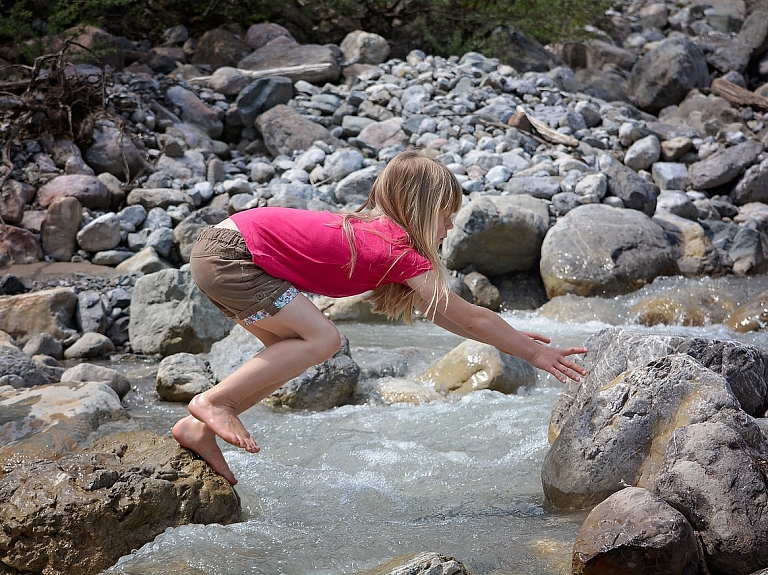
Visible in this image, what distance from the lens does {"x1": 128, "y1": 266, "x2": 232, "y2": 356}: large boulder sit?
6605mm

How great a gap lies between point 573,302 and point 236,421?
5.65m

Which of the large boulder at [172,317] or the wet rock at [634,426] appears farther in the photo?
the large boulder at [172,317]

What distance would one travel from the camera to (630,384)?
11.1 feet

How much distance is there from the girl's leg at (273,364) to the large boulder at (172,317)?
347 centimetres

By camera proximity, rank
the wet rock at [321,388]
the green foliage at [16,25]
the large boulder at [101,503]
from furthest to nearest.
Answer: the green foliage at [16,25], the wet rock at [321,388], the large boulder at [101,503]

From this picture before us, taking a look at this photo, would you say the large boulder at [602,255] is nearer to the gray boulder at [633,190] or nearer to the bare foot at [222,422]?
the gray boulder at [633,190]

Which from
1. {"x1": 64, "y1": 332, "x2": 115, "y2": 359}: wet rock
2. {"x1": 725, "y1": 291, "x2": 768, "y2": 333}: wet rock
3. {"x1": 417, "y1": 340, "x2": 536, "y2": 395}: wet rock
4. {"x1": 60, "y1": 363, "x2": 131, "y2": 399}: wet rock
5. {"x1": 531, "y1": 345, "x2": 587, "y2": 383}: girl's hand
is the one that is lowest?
{"x1": 725, "y1": 291, "x2": 768, "y2": 333}: wet rock

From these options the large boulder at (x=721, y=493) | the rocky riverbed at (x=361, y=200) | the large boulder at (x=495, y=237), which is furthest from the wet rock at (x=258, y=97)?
the large boulder at (x=721, y=493)

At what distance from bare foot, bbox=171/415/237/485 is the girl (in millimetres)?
105

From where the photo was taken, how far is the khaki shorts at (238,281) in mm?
3043

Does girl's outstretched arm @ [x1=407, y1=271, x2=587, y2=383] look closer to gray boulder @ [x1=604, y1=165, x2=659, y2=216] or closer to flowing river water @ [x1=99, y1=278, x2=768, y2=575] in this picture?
flowing river water @ [x1=99, y1=278, x2=768, y2=575]

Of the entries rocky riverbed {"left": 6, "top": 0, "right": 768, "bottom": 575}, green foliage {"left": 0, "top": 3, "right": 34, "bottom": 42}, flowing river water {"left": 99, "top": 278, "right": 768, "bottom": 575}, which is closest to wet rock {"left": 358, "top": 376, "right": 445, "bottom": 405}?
rocky riverbed {"left": 6, "top": 0, "right": 768, "bottom": 575}

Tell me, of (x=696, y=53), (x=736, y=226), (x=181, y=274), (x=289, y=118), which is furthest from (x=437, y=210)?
(x=696, y=53)

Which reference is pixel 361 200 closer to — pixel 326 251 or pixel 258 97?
pixel 258 97
